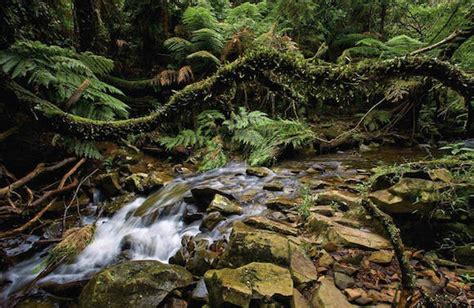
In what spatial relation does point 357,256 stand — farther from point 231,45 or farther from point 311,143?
point 231,45

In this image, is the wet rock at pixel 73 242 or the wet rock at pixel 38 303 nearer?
the wet rock at pixel 38 303

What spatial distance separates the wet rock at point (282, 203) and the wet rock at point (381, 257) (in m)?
1.19

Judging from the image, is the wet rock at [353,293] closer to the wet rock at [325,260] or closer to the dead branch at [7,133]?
the wet rock at [325,260]

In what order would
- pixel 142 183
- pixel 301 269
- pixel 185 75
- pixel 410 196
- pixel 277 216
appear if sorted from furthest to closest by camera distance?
pixel 185 75 → pixel 142 183 → pixel 277 216 → pixel 410 196 → pixel 301 269

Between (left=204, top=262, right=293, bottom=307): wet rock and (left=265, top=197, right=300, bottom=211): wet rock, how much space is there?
1.33 meters

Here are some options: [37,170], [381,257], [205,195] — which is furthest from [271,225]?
[37,170]

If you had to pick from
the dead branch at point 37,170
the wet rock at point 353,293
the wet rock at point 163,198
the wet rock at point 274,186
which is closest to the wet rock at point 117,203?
the wet rock at point 163,198

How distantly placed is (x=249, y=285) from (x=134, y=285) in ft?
3.38

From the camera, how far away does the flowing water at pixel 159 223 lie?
3312 millimetres

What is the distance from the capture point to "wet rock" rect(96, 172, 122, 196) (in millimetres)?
4766

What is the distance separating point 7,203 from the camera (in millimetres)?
3471

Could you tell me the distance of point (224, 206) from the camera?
3637 mm

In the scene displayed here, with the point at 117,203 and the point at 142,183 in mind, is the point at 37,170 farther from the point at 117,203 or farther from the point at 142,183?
the point at 142,183

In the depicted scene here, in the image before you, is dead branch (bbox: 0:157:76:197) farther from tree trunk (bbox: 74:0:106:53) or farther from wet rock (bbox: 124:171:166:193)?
tree trunk (bbox: 74:0:106:53)
